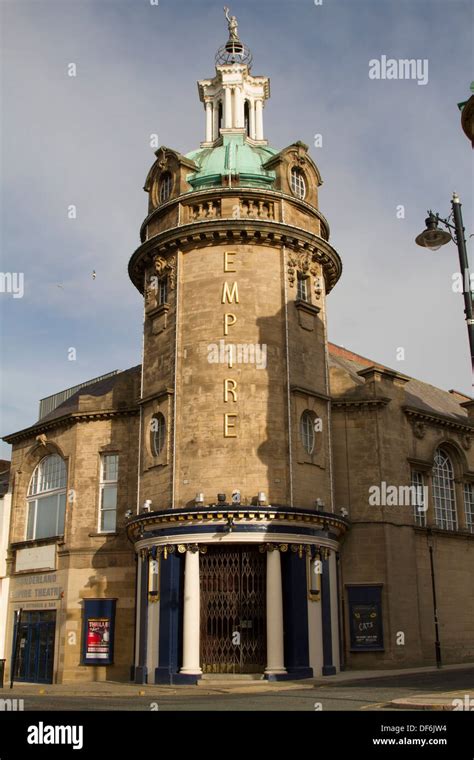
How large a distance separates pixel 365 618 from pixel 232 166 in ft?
61.7

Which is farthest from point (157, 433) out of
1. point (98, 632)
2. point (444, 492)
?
point (444, 492)

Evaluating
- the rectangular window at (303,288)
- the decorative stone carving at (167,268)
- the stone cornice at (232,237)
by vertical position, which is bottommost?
the rectangular window at (303,288)

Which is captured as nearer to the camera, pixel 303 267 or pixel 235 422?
pixel 235 422

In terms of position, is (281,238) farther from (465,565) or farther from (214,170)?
(465,565)

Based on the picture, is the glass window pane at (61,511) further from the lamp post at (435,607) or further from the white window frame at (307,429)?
the lamp post at (435,607)

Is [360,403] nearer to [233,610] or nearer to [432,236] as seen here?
[233,610]

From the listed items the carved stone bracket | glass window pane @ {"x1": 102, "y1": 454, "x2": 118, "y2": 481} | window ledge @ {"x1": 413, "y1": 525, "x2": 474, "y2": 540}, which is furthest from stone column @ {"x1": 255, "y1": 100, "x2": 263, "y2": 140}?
window ledge @ {"x1": 413, "y1": 525, "x2": 474, "y2": 540}

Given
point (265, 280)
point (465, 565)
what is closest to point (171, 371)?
point (265, 280)

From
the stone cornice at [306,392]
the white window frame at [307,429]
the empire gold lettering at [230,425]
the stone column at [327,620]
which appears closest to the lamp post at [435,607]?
the stone column at [327,620]

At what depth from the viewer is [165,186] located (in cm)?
3338

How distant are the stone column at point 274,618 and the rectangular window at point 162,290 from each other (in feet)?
37.2

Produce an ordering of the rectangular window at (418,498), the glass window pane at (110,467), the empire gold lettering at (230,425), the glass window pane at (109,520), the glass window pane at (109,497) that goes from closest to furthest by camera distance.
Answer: the empire gold lettering at (230,425)
the glass window pane at (109,520)
the glass window pane at (109,497)
the glass window pane at (110,467)
the rectangular window at (418,498)

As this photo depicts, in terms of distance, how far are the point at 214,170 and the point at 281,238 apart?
4.55 m

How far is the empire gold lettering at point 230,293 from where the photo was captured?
29688 millimetres
